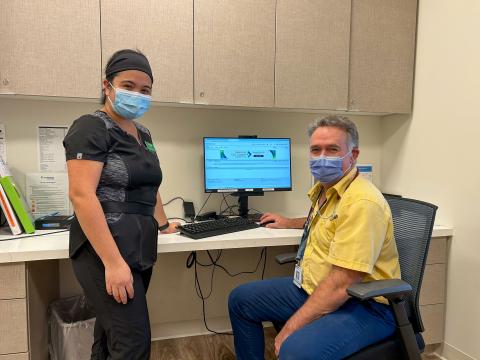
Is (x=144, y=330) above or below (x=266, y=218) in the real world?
below

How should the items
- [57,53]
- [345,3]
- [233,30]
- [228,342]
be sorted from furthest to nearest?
1. [228,342]
2. [345,3]
3. [233,30]
4. [57,53]

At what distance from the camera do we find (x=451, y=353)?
2.06 m

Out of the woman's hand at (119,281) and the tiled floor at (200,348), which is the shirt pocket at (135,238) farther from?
the tiled floor at (200,348)

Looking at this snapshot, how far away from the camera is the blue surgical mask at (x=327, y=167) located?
146cm

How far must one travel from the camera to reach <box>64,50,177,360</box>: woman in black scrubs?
3.87ft

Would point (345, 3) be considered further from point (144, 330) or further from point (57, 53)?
point (144, 330)

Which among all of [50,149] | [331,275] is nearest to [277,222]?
[331,275]

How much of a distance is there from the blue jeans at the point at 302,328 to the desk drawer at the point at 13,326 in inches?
33.3

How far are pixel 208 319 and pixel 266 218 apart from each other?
90cm

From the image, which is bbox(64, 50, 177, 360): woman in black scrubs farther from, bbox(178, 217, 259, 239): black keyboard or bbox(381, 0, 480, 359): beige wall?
bbox(381, 0, 480, 359): beige wall

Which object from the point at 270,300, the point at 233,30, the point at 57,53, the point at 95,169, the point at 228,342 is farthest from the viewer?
the point at 228,342

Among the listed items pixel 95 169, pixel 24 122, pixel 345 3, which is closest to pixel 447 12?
pixel 345 3

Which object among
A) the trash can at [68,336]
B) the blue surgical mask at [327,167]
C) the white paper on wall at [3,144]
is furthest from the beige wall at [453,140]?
the white paper on wall at [3,144]

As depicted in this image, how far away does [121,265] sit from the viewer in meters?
1.22
